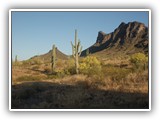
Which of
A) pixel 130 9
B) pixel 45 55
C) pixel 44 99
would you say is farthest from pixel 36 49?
pixel 130 9

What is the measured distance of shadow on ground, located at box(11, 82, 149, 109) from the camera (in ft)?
36.1

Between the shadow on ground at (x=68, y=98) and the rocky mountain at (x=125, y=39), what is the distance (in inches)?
31.0

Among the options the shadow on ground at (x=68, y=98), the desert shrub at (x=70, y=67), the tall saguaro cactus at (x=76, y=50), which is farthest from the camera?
the desert shrub at (x=70, y=67)

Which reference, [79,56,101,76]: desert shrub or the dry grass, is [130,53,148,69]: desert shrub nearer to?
the dry grass

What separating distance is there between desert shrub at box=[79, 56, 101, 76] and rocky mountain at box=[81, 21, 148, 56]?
0.64ft

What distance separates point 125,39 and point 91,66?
31.3 inches

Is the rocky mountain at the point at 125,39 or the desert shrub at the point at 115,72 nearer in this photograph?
the rocky mountain at the point at 125,39

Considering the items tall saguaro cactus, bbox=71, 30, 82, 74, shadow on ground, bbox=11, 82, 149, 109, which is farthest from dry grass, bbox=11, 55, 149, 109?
tall saguaro cactus, bbox=71, 30, 82, 74

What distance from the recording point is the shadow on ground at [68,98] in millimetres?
10992

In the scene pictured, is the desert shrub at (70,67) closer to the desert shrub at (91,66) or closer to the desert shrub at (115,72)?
the desert shrub at (91,66)

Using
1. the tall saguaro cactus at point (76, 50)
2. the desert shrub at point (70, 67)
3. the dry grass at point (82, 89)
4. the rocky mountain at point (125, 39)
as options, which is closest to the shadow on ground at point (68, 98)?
the dry grass at point (82, 89)
